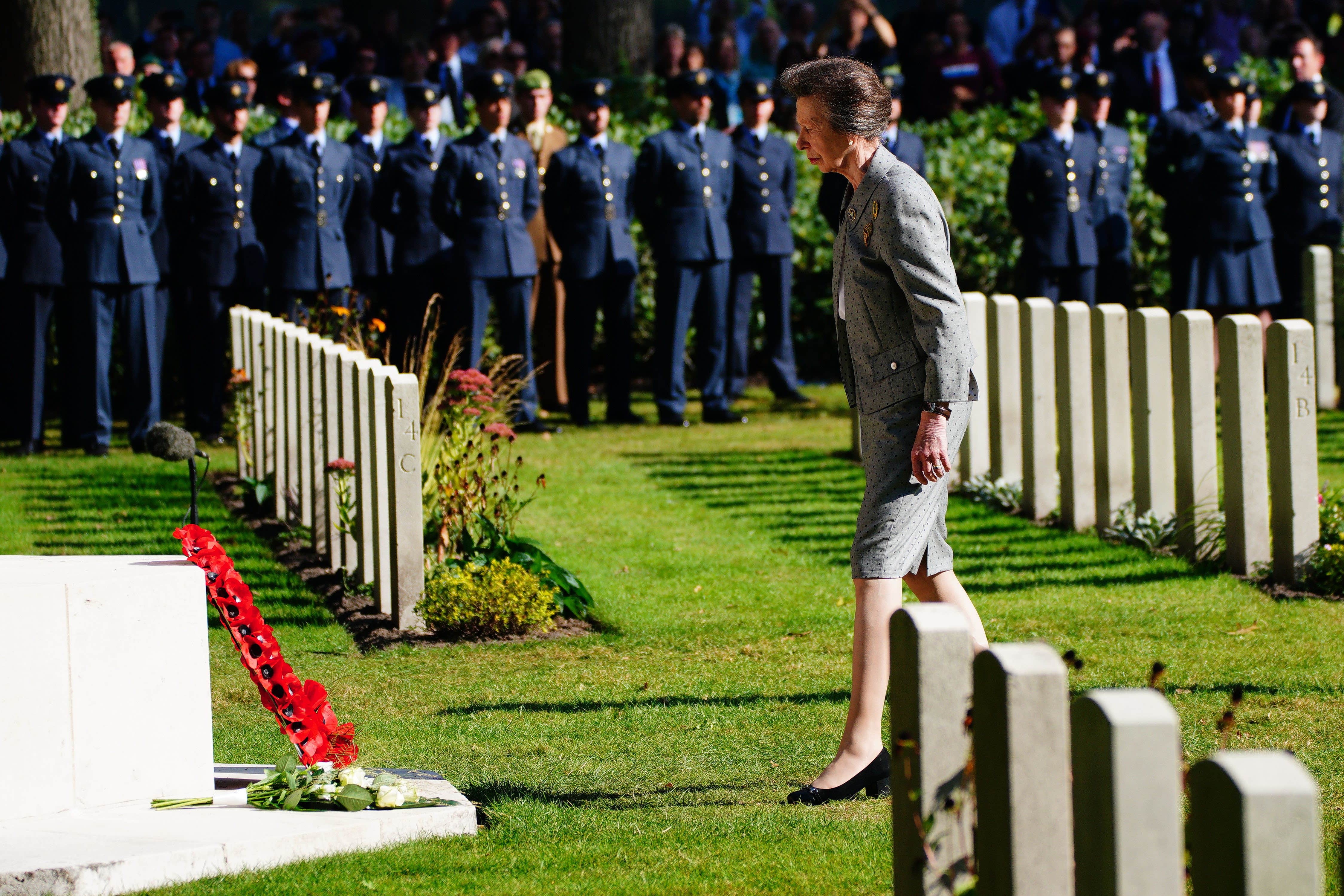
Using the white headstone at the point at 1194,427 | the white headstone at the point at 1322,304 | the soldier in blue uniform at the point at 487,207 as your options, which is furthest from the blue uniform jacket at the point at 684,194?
the white headstone at the point at 1194,427

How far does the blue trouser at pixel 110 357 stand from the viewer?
1111 centimetres

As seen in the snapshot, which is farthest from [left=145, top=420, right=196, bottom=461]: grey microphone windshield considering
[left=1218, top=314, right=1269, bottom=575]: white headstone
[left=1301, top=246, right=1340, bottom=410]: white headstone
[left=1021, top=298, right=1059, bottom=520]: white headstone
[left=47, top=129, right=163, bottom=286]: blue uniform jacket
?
[left=1301, top=246, right=1340, bottom=410]: white headstone

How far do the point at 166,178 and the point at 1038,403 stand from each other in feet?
21.1

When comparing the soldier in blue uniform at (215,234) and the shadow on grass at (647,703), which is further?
the soldier in blue uniform at (215,234)

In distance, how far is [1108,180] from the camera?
12688 millimetres

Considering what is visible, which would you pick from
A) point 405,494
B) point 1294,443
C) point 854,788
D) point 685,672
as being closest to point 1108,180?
point 1294,443

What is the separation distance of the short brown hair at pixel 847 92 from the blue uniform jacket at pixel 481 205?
25.4 feet

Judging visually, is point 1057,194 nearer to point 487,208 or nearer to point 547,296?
point 547,296

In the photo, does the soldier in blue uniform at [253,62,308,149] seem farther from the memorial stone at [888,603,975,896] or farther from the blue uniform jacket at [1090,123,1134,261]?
the memorial stone at [888,603,975,896]

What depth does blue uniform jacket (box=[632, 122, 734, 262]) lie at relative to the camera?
1241 cm

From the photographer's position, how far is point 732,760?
484 cm

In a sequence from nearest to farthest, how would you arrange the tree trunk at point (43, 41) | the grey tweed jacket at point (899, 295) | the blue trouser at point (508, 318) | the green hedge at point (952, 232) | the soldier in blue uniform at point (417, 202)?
the grey tweed jacket at point (899, 295) → the blue trouser at point (508, 318) → the soldier in blue uniform at point (417, 202) → the green hedge at point (952, 232) → the tree trunk at point (43, 41)

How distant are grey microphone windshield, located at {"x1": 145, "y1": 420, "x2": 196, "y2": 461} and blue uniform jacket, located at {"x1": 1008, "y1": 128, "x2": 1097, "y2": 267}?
28.7 feet

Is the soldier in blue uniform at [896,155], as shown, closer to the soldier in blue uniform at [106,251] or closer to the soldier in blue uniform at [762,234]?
the soldier in blue uniform at [762,234]
